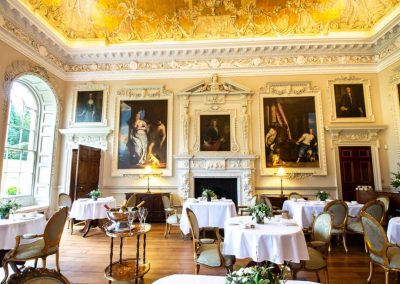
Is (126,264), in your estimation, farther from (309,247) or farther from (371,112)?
(371,112)

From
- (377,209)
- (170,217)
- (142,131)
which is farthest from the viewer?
(142,131)

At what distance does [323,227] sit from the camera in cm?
347

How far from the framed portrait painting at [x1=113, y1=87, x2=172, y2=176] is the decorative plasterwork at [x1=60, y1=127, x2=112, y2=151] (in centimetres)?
41

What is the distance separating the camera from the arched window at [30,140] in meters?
7.52

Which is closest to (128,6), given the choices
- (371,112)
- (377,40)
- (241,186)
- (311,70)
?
(311,70)

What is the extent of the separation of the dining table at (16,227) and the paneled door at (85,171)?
10.0 ft

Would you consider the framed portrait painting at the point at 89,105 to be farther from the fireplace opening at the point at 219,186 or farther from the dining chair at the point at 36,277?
the dining chair at the point at 36,277

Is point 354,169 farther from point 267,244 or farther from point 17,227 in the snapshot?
point 17,227

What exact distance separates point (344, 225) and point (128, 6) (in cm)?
901

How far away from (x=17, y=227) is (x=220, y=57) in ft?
24.7

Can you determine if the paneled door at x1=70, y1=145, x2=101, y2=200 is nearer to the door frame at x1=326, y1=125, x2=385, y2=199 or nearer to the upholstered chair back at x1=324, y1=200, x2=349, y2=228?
the upholstered chair back at x1=324, y1=200, x2=349, y2=228

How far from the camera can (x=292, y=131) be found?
8.26 metres

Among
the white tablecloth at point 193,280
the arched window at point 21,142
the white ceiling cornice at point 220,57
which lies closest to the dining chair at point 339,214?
the white tablecloth at point 193,280

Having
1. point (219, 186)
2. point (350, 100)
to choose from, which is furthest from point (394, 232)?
point (350, 100)
